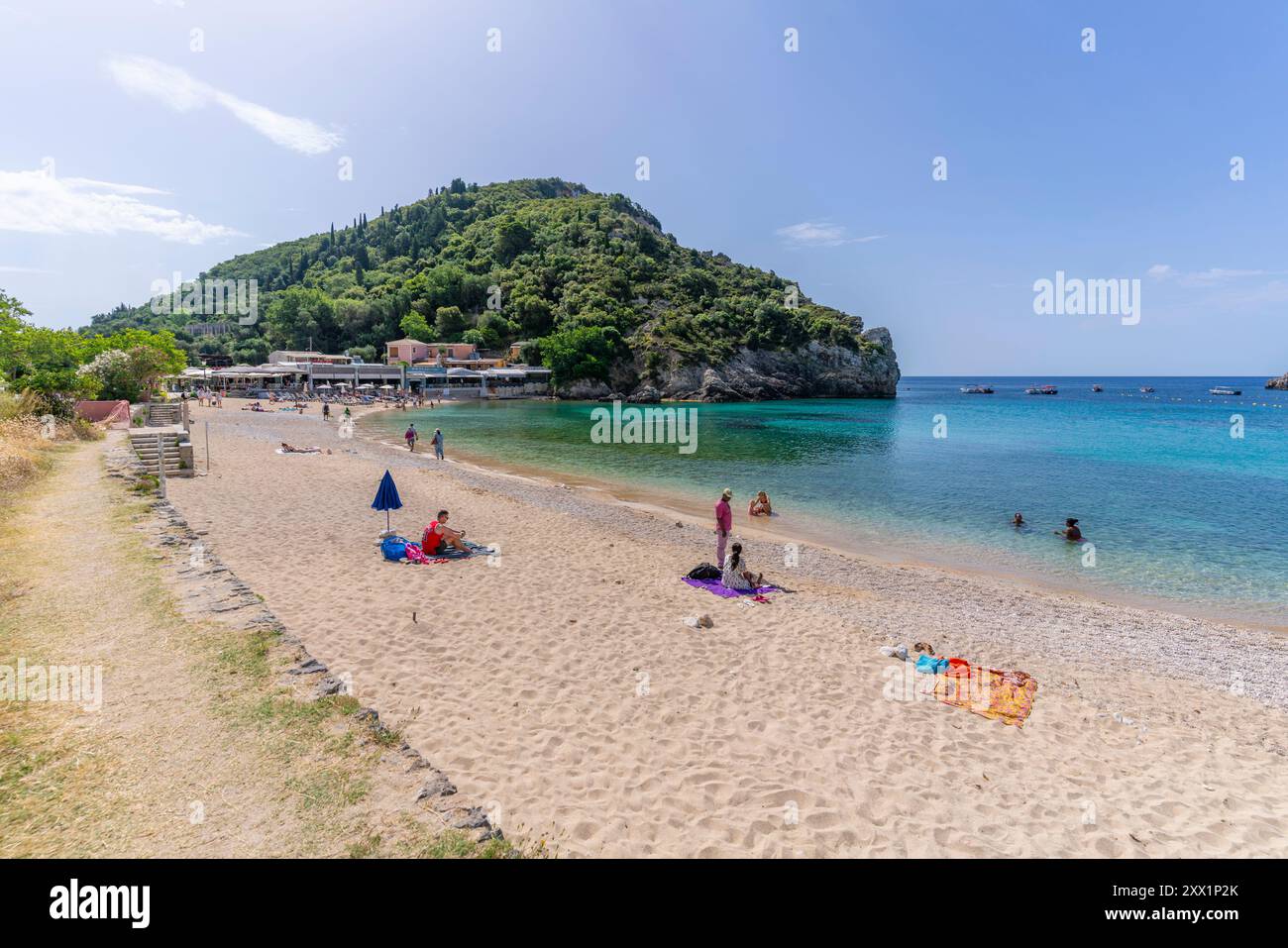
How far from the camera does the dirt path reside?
425cm

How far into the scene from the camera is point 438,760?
18.3 ft

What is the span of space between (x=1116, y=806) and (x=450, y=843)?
6.36 metres

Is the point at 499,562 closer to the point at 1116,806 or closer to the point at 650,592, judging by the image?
the point at 650,592

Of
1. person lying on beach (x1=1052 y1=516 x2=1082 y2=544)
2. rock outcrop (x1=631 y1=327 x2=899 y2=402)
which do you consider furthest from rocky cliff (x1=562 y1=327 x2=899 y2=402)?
person lying on beach (x1=1052 y1=516 x2=1082 y2=544)

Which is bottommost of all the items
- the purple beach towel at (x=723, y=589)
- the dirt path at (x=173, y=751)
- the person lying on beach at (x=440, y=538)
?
the purple beach towel at (x=723, y=589)

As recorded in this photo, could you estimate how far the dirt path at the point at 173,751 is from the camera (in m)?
4.25

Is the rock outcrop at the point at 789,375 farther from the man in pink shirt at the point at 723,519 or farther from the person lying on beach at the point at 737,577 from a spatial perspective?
the person lying on beach at the point at 737,577

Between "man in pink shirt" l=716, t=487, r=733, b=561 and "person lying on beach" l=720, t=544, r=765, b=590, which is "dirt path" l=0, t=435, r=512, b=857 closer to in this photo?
"person lying on beach" l=720, t=544, r=765, b=590

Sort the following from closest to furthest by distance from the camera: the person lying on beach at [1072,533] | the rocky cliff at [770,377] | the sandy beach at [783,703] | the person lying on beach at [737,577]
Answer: the sandy beach at [783,703]
the person lying on beach at [737,577]
the person lying on beach at [1072,533]
the rocky cliff at [770,377]

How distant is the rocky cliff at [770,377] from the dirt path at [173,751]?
81.1 m

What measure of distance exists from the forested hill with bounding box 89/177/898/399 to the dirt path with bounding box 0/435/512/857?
268 feet

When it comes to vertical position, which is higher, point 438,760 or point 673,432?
point 673,432

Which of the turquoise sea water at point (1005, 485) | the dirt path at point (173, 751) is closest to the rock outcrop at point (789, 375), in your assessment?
the turquoise sea water at point (1005, 485)
